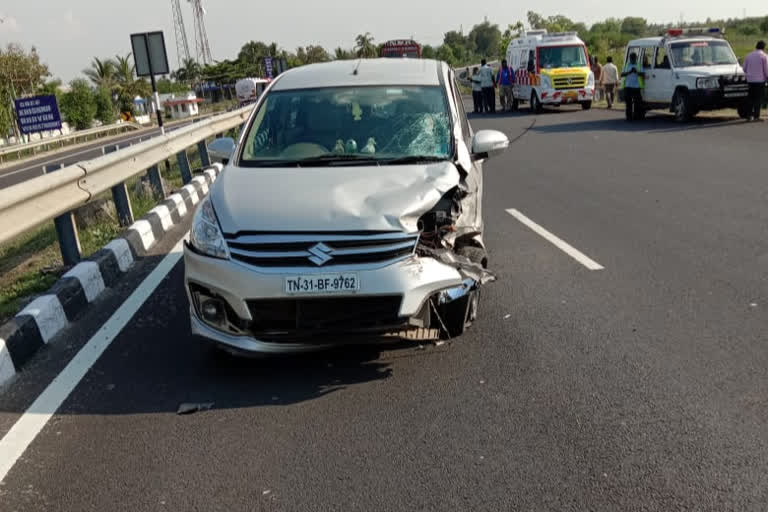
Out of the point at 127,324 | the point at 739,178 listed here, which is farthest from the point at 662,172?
the point at 127,324

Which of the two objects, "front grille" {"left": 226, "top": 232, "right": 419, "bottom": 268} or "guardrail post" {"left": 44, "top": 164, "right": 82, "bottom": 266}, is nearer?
"front grille" {"left": 226, "top": 232, "right": 419, "bottom": 268}

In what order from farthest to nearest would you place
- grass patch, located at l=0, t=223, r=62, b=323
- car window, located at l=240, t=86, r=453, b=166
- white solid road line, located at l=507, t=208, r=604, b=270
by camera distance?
1. white solid road line, located at l=507, t=208, r=604, b=270
2. grass patch, located at l=0, t=223, r=62, b=323
3. car window, located at l=240, t=86, r=453, b=166

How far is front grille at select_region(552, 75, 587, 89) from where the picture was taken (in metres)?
27.8

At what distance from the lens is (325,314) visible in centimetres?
446

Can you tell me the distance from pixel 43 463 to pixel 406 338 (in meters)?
1.95

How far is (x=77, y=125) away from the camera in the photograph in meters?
65.9

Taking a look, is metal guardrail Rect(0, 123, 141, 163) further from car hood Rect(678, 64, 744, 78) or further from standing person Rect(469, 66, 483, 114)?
car hood Rect(678, 64, 744, 78)

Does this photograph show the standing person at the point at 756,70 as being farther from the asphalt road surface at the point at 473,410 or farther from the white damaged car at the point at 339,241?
the white damaged car at the point at 339,241

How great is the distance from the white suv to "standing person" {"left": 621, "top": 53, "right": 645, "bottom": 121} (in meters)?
0.12

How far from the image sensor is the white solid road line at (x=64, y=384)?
3992 mm

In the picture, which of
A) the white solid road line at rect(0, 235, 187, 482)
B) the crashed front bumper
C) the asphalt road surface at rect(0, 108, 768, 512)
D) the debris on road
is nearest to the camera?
the asphalt road surface at rect(0, 108, 768, 512)

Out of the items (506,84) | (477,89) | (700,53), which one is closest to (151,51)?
(700,53)

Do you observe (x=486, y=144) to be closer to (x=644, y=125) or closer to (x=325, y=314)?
(x=325, y=314)

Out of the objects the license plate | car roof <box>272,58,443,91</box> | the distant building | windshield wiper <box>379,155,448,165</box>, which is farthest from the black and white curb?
the distant building
